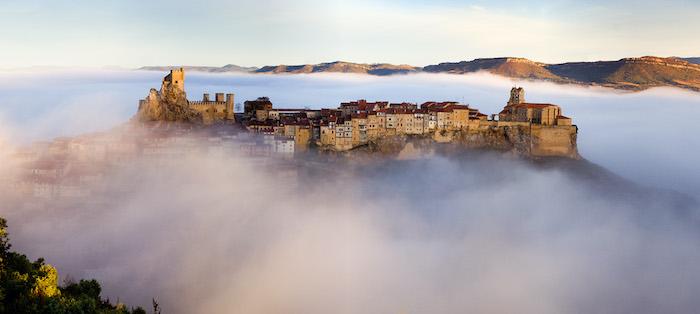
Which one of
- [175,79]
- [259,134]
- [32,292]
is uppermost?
[175,79]

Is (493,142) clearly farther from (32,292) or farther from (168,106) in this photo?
(32,292)

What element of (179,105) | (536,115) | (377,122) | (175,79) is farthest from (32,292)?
(536,115)

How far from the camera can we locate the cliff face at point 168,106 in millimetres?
43062

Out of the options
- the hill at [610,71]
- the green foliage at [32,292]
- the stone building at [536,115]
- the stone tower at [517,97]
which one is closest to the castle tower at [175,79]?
the stone building at [536,115]

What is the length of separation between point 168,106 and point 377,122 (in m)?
12.8

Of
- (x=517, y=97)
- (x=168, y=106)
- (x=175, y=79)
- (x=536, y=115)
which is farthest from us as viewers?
(x=517, y=97)

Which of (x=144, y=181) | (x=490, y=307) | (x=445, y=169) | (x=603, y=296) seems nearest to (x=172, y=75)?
(x=144, y=181)

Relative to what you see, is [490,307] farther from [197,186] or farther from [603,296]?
[197,186]

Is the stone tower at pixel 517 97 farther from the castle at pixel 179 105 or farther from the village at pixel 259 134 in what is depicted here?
the castle at pixel 179 105

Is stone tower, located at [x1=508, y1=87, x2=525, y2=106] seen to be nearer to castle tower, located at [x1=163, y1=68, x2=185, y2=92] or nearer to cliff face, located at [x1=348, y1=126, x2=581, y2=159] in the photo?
cliff face, located at [x1=348, y1=126, x2=581, y2=159]

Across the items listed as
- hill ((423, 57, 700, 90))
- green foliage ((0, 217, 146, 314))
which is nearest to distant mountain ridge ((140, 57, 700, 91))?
hill ((423, 57, 700, 90))

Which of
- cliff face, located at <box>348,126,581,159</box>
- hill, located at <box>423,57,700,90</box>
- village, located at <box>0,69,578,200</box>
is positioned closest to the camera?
village, located at <box>0,69,578,200</box>

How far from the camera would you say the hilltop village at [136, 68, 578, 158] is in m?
42.6

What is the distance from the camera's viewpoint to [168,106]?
4312 cm
